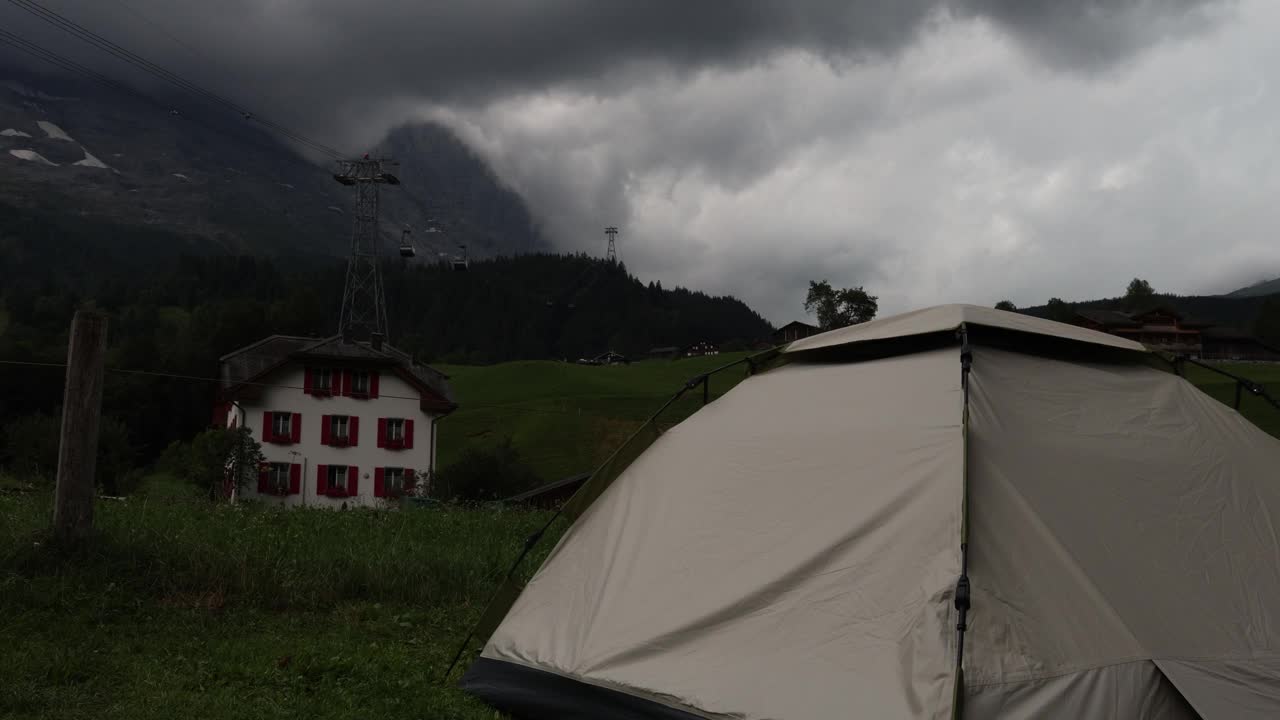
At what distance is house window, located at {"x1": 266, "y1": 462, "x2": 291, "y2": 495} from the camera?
46656mm

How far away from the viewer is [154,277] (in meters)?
145

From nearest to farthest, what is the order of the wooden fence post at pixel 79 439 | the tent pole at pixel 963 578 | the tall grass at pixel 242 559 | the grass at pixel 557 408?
the tent pole at pixel 963 578
the tall grass at pixel 242 559
the wooden fence post at pixel 79 439
the grass at pixel 557 408

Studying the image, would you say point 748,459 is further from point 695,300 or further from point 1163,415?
point 695,300

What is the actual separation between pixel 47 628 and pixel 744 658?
5.47 meters

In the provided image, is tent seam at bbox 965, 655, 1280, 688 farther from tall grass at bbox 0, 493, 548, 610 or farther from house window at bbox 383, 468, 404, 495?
house window at bbox 383, 468, 404, 495

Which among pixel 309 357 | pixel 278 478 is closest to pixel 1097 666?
pixel 278 478

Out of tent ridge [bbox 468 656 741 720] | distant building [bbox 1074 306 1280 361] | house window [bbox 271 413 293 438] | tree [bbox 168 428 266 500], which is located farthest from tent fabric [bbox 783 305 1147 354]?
distant building [bbox 1074 306 1280 361]

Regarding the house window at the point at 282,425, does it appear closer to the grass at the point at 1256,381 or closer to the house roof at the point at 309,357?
the house roof at the point at 309,357

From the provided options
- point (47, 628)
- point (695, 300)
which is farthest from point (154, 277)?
point (47, 628)

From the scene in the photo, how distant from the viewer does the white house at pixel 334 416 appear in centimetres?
4738

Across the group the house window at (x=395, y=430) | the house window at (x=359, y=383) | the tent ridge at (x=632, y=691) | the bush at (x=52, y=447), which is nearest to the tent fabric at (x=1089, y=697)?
the tent ridge at (x=632, y=691)

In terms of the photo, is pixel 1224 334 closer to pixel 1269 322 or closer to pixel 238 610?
→ pixel 1269 322

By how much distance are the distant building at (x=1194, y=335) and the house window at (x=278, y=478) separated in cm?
7889

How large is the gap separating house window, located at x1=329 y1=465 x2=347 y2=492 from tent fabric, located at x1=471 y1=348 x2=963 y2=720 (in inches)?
1739
